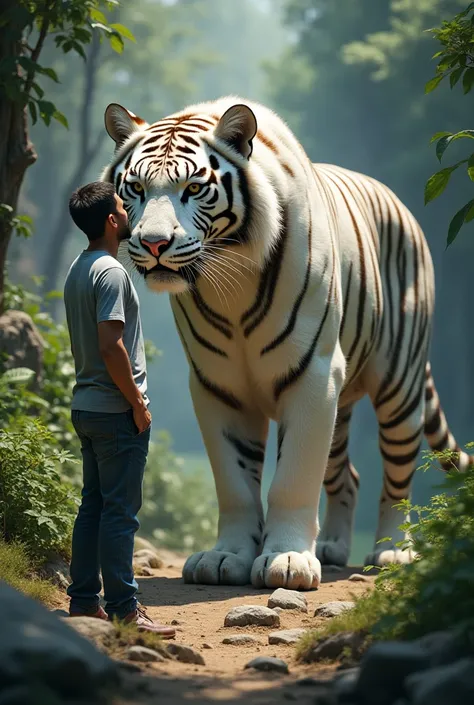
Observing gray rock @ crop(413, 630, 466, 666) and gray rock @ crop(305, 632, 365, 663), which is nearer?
gray rock @ crop(413, 630, 466, 666)

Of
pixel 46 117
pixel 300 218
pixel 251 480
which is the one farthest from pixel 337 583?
pixel 46 117

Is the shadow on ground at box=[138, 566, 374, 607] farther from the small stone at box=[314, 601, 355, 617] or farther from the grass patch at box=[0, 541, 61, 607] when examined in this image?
the small stone at box=[314, 601, 355, 617]

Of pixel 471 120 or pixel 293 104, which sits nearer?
pixel 471 120

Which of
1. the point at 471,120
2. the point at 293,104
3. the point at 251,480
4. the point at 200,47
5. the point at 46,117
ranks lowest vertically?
the point at 251,480

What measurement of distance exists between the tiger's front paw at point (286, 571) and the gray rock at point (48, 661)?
2.45 meters

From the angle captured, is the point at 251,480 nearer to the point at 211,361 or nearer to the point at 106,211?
the point at 211,361

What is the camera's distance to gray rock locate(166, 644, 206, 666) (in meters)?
3.73

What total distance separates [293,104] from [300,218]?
35953 mm

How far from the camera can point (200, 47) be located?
44969 mm

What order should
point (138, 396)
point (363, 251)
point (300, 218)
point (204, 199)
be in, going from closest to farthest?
point (138, 396)
point (204, 199)
point (300, 218)
point (363, 251)

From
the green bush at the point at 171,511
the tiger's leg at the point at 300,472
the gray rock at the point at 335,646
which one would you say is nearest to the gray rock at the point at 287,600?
the tiger's leg at the point at 300,472

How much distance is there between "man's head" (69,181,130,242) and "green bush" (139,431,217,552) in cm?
1214

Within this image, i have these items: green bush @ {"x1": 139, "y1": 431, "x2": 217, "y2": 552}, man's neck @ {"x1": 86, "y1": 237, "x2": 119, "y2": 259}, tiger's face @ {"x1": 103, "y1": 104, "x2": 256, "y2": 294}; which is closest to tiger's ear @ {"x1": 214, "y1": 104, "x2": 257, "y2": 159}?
tiger's face @ {"x1": 103, "y1": 104, "x2": 256, "y2": 294}

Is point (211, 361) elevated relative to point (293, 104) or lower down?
lower down
